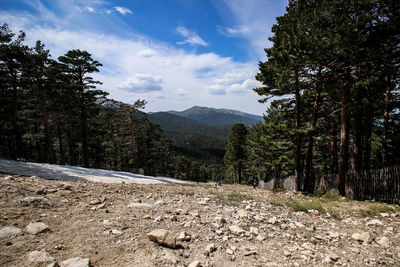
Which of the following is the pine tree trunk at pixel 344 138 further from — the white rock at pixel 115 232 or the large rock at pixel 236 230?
the white rock at pixel 115 232

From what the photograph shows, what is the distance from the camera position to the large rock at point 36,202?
4.09 m

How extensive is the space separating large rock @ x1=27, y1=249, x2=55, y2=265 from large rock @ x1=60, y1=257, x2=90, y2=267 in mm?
171

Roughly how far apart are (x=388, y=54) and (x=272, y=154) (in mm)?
16497

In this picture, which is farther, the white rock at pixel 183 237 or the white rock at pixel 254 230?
the white rock at pixel 254 230

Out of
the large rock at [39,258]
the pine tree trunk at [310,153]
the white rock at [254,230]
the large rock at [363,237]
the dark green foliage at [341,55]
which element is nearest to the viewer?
the large rock at [39,258]

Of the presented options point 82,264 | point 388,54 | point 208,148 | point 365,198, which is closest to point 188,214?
point 82,264

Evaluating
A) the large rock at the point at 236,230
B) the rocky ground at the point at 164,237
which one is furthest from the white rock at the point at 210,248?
the large rock at the point at 236,230

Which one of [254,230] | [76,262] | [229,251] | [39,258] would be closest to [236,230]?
[254,230]

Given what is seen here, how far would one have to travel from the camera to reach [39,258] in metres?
2.31

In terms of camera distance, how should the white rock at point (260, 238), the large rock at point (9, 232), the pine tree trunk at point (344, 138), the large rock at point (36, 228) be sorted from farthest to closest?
the pine tree trunk at point (344, 138), the white rock at point (260, 238), the large rock at point (36, 228), the large rock at point (9, 232)

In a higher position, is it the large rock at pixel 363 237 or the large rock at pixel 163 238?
the large rock at pixel 163 238

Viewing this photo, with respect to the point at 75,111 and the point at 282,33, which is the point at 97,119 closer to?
the point at 75,111

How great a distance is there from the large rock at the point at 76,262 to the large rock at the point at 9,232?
1.31 metres

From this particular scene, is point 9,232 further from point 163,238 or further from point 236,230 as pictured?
point 236,230
